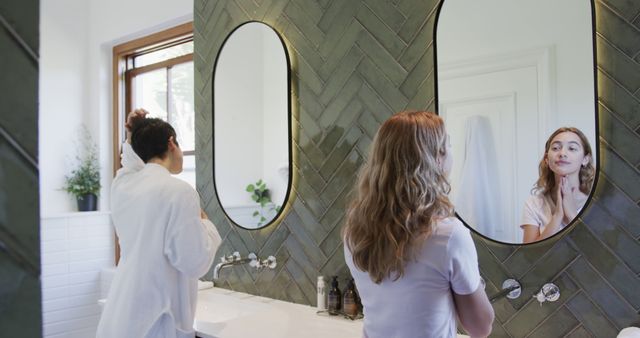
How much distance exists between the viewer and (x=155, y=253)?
175 centimetres

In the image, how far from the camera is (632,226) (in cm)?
142

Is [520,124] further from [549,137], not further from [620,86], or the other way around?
[620,86]

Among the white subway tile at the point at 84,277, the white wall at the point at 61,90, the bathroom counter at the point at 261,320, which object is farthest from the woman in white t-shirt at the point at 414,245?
the white wall at the point at 61,90

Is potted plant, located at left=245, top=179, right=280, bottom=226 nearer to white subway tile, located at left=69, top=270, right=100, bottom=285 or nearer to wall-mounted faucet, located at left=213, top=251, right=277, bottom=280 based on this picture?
wall-mounted faucet, located at left=213, top=251, right=277, bottom=280

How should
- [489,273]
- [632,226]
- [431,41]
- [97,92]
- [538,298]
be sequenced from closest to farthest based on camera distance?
[632,226] < [538,298] < [489,273] < [431,41] < [97,92]

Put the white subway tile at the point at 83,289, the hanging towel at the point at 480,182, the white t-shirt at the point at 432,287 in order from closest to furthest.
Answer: the white t-shirt at the point at 432,287 < the hanging towel at the point at 480,182 < the white subway tile at the point at 83,289

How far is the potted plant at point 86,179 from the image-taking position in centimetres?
362

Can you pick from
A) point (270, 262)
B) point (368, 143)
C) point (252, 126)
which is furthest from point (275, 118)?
point (270, 262)

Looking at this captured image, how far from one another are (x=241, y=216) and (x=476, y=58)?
4.72 feet

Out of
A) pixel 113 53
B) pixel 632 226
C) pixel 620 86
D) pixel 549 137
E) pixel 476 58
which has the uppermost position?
pixel 113 53

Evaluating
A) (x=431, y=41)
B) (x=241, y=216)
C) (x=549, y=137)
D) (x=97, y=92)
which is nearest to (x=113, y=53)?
(x=97, y=92)

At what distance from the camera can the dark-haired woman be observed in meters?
1.73

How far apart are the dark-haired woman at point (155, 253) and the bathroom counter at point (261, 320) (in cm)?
17

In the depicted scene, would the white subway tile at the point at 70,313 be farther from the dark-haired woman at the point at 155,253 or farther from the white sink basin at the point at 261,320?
the dark-haired woman at the point at 155,253
